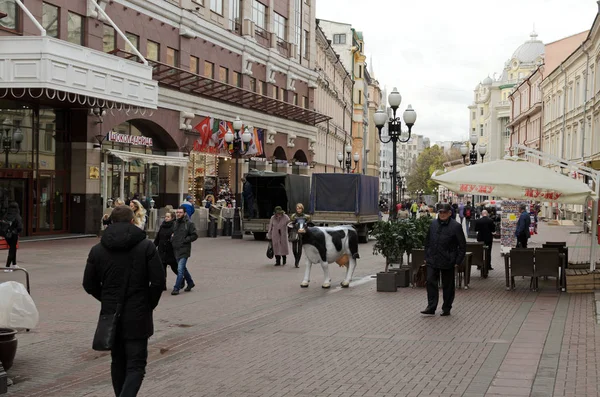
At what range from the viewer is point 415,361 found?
8.77m

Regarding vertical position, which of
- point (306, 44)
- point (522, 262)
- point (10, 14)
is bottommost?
Answer: point (522, 262)

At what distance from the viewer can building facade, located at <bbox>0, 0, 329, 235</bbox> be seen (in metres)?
Result: 25.5

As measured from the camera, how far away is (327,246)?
51.6 feet

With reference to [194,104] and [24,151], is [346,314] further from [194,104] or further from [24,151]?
[194,104]

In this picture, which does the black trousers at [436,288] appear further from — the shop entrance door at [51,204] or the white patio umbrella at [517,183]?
the shop entrance door at [51,204]

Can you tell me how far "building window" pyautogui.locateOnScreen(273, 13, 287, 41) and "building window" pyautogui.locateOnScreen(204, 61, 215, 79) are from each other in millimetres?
9098

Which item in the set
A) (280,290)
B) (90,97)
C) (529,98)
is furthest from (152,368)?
(529,98)

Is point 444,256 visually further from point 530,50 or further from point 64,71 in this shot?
point 530,50

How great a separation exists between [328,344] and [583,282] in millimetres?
7538

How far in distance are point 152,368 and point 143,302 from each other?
262 cm

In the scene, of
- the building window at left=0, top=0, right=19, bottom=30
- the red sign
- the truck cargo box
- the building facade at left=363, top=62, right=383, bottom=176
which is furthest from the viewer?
the building facade at left=363, top=62, right=383, bottom=176

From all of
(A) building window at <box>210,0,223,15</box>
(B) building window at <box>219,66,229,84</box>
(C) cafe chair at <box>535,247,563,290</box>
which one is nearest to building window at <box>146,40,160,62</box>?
(A) building window at <box>210,0,223,15</box>

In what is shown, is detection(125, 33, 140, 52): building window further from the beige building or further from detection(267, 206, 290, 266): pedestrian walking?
the beige building

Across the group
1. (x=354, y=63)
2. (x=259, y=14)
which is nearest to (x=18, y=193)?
(x=259, y=14)
